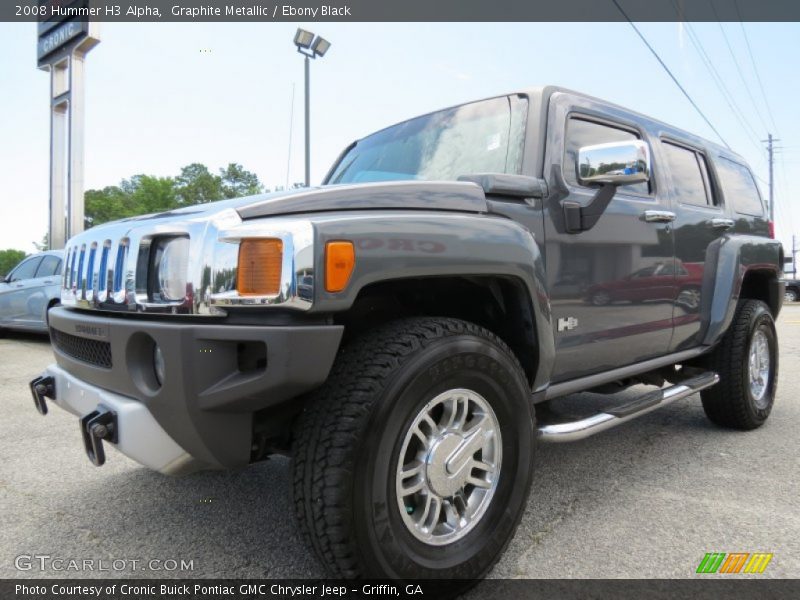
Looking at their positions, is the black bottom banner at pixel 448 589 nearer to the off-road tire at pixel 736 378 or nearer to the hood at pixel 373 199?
the hood at pixel 373 199

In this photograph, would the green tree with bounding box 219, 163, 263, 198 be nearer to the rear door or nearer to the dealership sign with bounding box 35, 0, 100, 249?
the dealership sign with bounding box 35, 0, 100, 249

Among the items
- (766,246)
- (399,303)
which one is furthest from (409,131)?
(766,246)

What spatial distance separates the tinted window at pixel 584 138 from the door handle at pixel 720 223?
2.36 ft

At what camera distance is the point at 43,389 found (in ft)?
7.63

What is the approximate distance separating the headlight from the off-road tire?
3.44m

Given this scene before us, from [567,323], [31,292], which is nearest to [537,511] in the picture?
[567,323]

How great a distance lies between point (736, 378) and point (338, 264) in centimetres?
315

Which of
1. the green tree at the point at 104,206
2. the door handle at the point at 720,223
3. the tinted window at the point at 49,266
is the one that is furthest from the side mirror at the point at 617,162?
the green tree at the point at 104,206

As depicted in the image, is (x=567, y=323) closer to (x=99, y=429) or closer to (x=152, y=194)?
(x=99, y=429)

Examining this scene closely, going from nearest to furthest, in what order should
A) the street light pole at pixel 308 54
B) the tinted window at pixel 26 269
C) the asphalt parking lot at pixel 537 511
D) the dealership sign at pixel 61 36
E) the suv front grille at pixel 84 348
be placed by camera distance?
the suv front grille at pixel 84 348
the asphalt parking lot at pixel 537 511
the tinted window at pixel 26 269
the street light pole at pixel 308 54
the dealership sign at pixel 61 36

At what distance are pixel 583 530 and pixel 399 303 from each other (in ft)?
3.95

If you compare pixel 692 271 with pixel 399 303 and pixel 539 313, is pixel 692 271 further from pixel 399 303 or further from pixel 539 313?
pixel 399 303

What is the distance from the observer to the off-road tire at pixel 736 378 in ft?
12.1

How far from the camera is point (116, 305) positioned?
1900mm
